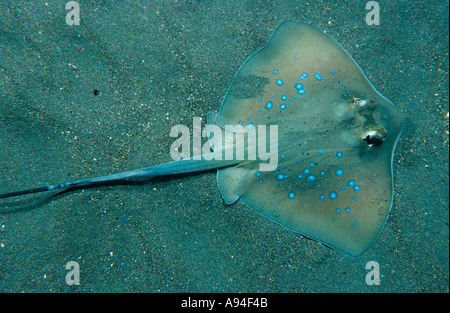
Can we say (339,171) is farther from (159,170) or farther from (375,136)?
(159,170)

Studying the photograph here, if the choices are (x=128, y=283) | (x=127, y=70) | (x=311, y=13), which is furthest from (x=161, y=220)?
(x=311, y=13)

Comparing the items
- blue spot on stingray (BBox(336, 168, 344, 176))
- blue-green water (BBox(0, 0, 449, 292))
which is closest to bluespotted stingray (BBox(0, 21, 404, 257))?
blue spot on stingray (BBox(336, 168, 344, 176))

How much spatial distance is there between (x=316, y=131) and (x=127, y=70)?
263cm

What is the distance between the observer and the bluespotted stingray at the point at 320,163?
9.69 feet

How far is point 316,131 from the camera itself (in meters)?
3.00

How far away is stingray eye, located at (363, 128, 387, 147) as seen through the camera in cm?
284

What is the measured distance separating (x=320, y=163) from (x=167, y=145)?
1.95 metres

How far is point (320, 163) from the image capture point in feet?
9.78

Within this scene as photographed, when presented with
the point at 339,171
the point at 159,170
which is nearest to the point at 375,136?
the point at 339,171

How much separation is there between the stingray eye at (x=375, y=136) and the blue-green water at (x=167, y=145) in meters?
0.87

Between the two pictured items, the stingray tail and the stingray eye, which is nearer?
the stingray eye

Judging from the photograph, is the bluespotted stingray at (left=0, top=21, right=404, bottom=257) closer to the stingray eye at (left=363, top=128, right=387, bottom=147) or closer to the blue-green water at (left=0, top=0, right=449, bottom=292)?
the stingray eye at (left=363, top=128, right=387, bottom=147)

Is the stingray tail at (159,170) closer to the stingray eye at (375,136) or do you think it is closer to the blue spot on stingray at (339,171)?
the blue spot on stingray at (339,171)

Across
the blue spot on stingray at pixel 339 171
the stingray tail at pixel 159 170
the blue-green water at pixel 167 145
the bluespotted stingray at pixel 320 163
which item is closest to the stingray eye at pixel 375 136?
the bluespotted stingray at pixel 320 163
